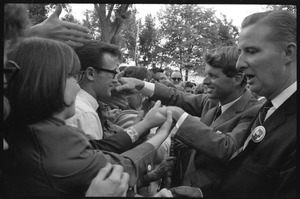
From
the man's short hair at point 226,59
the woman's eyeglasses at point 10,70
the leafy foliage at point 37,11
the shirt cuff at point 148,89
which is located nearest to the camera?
the woman's eyeglasses at point 10,70

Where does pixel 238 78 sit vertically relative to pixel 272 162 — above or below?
above

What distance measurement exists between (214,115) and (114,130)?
75 centimetres

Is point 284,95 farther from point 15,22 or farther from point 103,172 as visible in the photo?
point 15,22

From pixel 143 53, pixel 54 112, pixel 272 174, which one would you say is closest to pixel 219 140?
pixel 272 174

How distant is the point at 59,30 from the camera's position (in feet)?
4.52

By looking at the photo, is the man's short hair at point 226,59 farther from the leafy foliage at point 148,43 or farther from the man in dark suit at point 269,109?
the man in dark suit at point 269,109

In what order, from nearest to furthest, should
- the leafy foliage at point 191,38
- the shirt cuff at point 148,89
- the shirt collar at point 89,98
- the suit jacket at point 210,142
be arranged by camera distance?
the suit jacket at point 210,142, the shirt collar at point 89,98, the leafy foliage at point 191,38, the shirt cuff at point 148,89

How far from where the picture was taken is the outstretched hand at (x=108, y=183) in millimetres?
1051

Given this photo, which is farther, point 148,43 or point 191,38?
point 148,43

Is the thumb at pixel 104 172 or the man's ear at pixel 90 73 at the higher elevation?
the man's ear at pixel 90 73

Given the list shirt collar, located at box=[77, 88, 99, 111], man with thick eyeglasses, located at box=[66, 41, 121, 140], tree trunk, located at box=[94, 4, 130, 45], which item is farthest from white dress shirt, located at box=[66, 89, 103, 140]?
tree trunk, located at box=[94, 4, 130, 45]

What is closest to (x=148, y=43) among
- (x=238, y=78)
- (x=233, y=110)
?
(x=238, y=78)

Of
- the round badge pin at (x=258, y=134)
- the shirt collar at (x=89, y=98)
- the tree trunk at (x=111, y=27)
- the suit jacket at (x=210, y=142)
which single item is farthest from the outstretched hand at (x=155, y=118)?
the tree trunk at (x=111, y=27)

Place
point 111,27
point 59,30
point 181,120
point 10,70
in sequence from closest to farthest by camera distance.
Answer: point 10,70 < point 59,30 < point 181,120 < point 111,27
